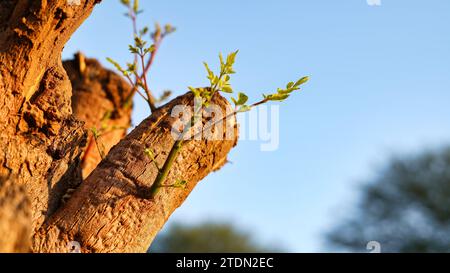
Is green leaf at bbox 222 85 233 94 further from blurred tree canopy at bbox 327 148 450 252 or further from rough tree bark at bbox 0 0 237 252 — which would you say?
blurred tree canopy at bbox 327 148 450 252

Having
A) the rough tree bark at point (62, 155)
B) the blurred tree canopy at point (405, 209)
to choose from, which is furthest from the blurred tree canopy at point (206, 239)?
the rough tree bark at point (62, 155)

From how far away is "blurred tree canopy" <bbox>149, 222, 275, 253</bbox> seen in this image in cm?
1238

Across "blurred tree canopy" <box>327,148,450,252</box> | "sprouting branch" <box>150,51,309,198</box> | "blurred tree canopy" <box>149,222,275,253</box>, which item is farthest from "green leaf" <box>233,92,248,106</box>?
"blurred tree canopy" <box>149,222,275,253</box>

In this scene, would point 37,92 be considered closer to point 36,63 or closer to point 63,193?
point 36,63

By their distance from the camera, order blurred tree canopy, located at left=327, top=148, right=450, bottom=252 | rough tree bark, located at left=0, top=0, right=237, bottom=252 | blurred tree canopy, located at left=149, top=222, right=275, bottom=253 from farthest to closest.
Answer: blurred tree canopy, located at left=149, top=222, right=275, bottom=253 → blurred tree canopy, located at left=327, top=148, right=450, bottom=252 → rough tree bark, located at left=0, top=0, right=237, bottom=252

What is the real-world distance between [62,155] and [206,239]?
11.7 m

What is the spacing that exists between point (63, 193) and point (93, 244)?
0.18m

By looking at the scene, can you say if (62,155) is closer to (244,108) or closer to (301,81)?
(244,108)

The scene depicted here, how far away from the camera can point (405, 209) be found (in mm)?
9445

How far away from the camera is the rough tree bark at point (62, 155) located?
3.94 feet

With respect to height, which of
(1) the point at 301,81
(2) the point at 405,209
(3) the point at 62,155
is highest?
(2) the point at 405,209

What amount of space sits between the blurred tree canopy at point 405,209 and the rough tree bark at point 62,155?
7624 mm

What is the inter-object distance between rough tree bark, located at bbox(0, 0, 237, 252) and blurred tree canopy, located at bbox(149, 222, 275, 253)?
11.0 meters

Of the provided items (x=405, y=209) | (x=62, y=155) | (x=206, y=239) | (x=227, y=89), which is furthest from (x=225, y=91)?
(x=206, y=239)
